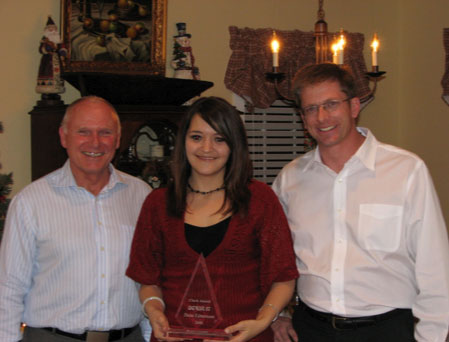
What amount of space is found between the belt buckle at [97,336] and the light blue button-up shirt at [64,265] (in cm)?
2

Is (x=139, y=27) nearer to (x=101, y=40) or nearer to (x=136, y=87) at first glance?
(x=101, y=40)

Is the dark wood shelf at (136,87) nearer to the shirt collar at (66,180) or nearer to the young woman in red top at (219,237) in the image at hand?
the shirt collar at (66,180)

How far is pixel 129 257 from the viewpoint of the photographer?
1.98 m

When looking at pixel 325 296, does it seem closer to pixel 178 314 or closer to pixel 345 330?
pixel 345 330

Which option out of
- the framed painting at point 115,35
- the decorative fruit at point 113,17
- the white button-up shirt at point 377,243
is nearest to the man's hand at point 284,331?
the white button-up shirt at point 377,243

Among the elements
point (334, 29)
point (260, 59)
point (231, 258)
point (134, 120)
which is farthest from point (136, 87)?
point (334, 29)

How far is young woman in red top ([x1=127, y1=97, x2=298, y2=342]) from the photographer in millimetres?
1684

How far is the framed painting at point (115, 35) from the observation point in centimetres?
355

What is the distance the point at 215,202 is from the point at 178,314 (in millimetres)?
A: 403

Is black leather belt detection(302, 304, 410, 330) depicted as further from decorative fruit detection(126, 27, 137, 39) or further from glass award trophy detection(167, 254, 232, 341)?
decorative fruit detection(126, 27, 137, 39)

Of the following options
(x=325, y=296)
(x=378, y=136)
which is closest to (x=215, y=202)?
(x=325, y=296)

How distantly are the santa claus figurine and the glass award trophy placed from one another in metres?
2.17

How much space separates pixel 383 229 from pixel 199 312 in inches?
28.7

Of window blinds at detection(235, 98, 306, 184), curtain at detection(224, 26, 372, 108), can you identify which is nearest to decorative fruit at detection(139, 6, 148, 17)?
curtain at detection(224, 26, 372, 108)
